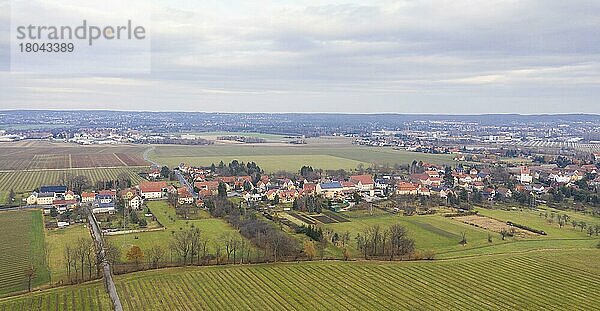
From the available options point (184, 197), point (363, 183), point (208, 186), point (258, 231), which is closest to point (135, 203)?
point (184, 197)

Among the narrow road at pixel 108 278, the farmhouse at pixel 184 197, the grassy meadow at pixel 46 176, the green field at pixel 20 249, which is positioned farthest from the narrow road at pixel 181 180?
the narrow road at pixel 108 278

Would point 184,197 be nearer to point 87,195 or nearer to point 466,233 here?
point 87,195

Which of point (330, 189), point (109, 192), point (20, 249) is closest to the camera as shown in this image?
point (20, 249)

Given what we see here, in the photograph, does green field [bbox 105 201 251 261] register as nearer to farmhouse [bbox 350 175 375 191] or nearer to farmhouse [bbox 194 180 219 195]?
farmhouse [bbox 194 180 219 195]

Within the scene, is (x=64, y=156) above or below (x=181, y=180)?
above

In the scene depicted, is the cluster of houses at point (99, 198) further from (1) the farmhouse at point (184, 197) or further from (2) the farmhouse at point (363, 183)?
(2) the farmhouse at point (363, 183)

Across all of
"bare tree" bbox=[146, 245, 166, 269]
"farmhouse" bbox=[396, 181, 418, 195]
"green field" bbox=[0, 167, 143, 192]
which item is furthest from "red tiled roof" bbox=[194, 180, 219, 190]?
"bare tree" bbox=[146, 245, 166, 269]

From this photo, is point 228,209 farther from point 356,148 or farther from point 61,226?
point 356,148
